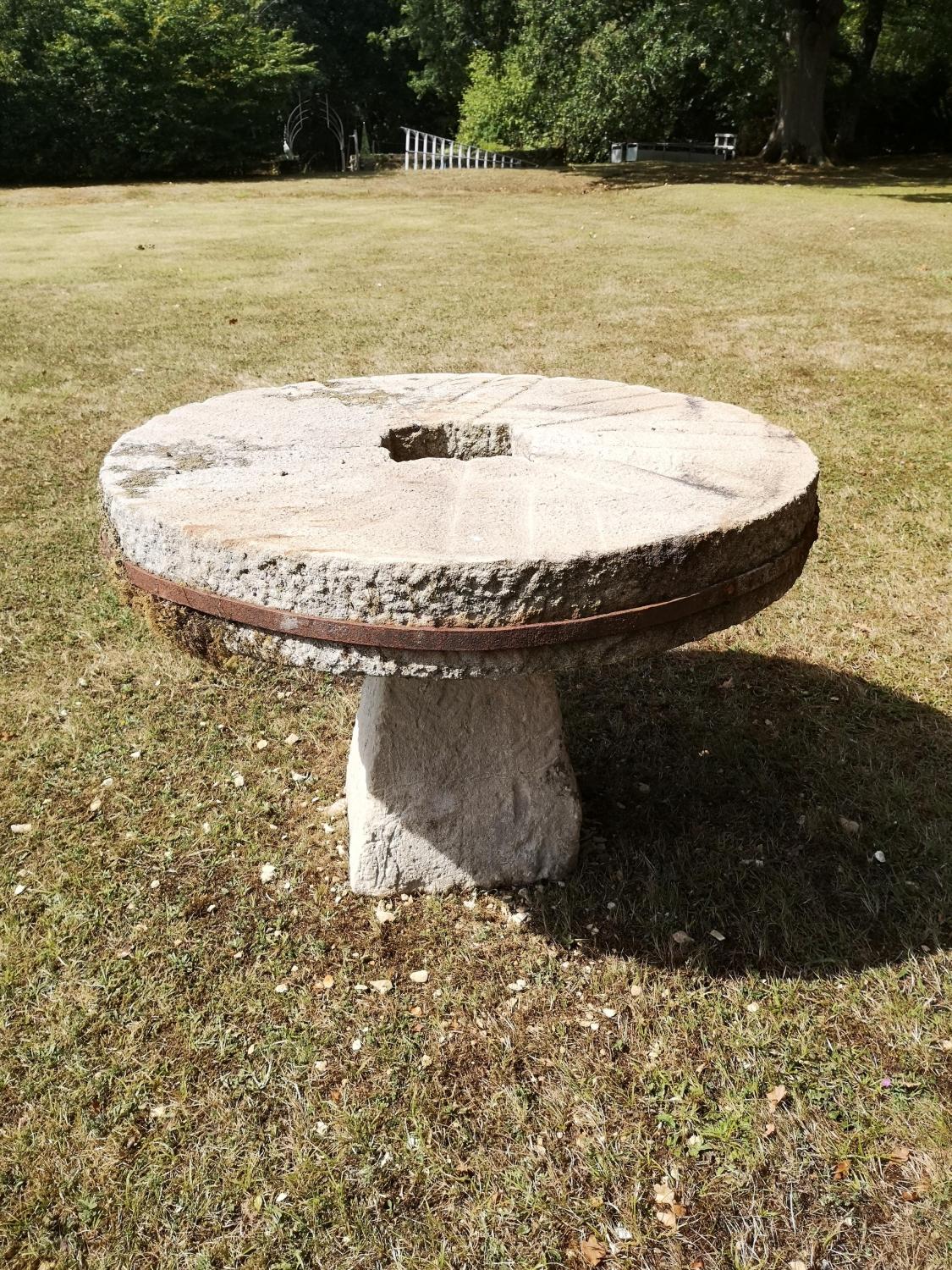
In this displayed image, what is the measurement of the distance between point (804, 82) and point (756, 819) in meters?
20.4

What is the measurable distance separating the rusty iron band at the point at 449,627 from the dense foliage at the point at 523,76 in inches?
688

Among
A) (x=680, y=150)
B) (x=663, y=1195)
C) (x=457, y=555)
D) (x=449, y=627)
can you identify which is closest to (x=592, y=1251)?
(x=663, y=1195)

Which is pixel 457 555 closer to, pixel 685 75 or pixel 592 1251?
pixel 592 1251

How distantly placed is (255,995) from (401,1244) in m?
0.71

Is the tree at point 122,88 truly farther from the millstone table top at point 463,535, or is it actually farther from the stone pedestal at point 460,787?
the stone pedestal at point 460,787

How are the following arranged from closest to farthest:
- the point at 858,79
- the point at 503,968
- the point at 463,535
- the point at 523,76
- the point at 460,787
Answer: the point at 463,535 → the point at 503,968 → the point at 460,787 → the point at 858,79 → the point at 523,76

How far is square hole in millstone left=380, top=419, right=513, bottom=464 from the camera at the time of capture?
282 cm

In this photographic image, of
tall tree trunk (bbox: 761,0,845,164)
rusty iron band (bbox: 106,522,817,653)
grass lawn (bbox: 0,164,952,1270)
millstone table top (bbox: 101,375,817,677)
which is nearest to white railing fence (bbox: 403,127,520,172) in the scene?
tall tree trunk (bbox: 761,0,845,164)

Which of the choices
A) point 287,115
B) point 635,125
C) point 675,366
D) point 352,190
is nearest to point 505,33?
point 635,125

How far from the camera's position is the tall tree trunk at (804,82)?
59.2 ft

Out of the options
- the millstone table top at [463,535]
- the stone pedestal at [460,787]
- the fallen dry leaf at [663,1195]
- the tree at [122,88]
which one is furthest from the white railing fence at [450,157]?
the fallen dry leaf at [663,1195]

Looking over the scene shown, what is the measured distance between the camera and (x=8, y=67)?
19266mm

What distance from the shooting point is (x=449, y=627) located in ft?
6.03

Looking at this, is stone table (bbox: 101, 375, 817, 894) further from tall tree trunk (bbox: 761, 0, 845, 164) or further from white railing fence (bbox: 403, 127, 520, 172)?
white railing fence (bbox: 403, 127, 520, 172)
